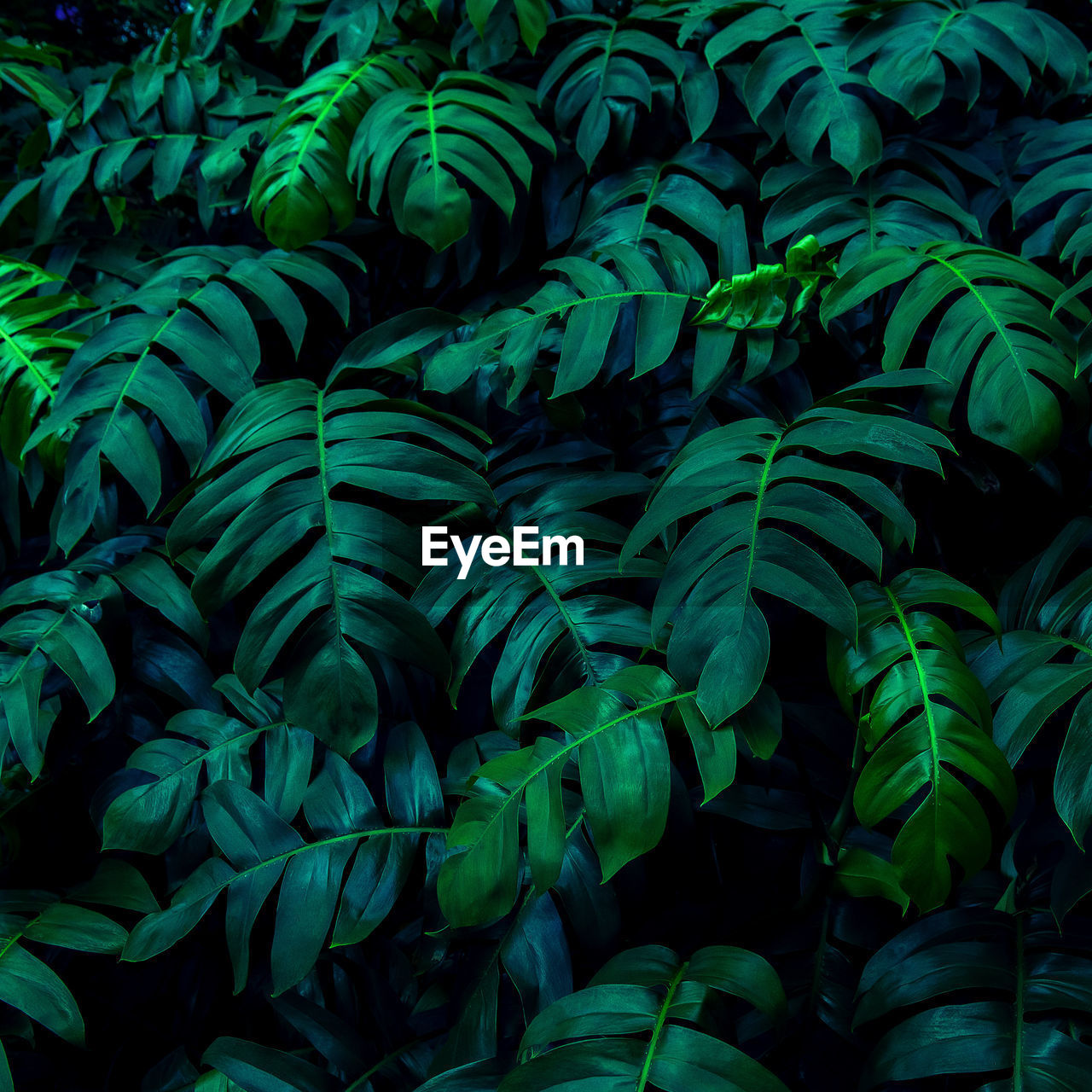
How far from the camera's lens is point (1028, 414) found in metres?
0.97

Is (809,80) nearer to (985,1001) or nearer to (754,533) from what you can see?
(754,533)

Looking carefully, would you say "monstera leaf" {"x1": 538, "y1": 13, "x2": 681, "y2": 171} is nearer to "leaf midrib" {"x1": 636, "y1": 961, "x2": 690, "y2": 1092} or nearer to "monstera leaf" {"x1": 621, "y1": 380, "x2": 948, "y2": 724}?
"monstera leaf" {"x1": 621, "y1": 380, "x2": 948, "y2": 724}

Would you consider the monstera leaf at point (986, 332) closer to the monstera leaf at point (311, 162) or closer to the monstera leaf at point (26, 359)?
the monstera leaf at point (311, 162)

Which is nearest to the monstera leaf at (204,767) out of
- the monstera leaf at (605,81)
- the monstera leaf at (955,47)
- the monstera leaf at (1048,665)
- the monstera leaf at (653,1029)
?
the monstera leaf at (653,1029)

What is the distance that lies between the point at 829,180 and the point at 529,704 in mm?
902

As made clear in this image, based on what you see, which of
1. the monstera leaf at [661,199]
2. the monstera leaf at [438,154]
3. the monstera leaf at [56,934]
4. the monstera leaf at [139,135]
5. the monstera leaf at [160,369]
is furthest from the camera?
the monstera leaf at [139,135]

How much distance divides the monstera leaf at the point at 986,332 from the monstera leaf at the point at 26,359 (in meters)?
1.06

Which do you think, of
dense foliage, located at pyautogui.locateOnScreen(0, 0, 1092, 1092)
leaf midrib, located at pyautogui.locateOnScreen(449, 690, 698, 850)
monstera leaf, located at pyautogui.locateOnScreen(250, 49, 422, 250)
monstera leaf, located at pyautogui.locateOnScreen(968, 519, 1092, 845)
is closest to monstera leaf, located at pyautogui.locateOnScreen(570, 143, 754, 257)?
dense foliage, located at pyautogui.locateOnScreen(0, 0, 1092, 1092)

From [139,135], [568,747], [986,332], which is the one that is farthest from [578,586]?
[139,135]

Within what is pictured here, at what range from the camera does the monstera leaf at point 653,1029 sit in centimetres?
71

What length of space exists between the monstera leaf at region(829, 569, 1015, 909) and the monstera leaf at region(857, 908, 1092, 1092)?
139 mm

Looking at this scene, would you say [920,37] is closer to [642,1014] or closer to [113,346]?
[113,346]

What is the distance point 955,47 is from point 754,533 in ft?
3.00

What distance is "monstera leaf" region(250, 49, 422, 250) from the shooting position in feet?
4.41
